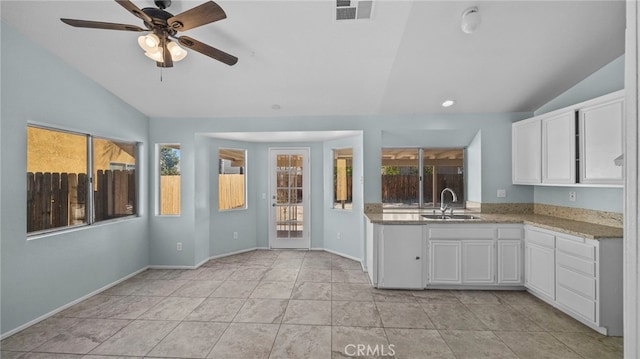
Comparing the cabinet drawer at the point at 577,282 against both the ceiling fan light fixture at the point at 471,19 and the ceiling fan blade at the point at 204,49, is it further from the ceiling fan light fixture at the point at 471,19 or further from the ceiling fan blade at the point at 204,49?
the ceiling fan blade at the point at 204,49

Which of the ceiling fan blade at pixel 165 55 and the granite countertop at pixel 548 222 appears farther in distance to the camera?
the granite countertop at pixel 548 222

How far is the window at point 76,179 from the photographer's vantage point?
282cm

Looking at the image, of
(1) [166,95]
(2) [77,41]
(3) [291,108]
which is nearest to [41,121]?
(2) [77,41]

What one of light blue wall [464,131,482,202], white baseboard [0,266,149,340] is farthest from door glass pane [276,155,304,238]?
light blue wall [464,131,482,202]

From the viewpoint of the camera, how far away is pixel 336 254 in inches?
196

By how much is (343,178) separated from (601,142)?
3.23 meters

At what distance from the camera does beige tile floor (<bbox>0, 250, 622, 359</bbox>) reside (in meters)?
2.33

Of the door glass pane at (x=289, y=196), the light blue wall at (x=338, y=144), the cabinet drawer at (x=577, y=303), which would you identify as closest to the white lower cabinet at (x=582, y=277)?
the cabinet drawer at (x=577, y=303)

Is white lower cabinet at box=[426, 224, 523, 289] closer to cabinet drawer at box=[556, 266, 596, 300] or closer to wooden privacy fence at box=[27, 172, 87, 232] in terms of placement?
cabinet drawer at box=[556, 266, 596, 300]

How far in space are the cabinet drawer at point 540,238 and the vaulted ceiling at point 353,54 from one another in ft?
5.68

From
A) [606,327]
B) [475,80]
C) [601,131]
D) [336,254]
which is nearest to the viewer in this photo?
[606,327]

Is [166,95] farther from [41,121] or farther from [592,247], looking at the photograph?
[592,247]

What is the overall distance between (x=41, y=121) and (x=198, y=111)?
170cm

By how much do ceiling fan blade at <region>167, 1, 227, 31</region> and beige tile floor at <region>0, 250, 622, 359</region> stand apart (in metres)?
2.59
